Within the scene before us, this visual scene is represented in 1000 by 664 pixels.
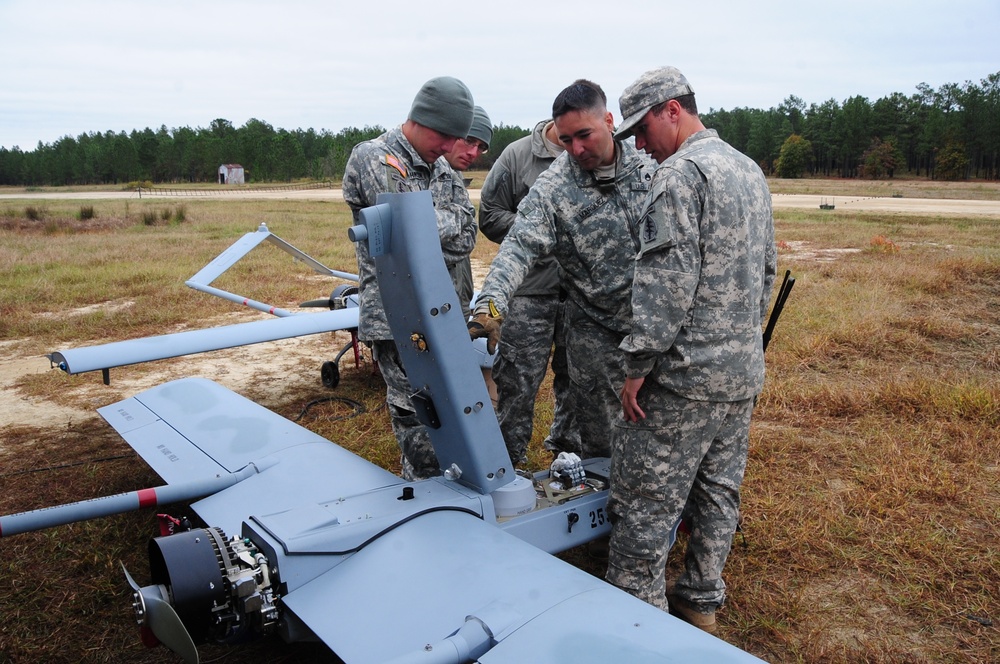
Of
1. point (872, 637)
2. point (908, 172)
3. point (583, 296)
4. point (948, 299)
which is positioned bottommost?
point (872, 637)

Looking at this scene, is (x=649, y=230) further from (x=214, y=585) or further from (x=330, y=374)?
(x=330, y=374)

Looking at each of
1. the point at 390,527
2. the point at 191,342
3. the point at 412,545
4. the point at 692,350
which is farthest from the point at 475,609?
the point at 191,342

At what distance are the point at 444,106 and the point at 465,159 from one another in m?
0.39

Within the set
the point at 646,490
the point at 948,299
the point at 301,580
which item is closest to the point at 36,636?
the point at 301,580

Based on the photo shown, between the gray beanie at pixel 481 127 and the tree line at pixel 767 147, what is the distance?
56.0 meters

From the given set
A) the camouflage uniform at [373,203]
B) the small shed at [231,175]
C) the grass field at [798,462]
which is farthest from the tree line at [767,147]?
the camouflage uniform at [373,203]

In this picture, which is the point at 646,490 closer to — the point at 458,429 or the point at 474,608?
the point at 458,429

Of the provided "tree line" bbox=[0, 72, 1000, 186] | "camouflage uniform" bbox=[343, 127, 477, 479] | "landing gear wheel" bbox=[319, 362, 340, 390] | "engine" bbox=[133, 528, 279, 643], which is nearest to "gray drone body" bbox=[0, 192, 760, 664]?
"engine" bbox=[133, 528, 279, 643]

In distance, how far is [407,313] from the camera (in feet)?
8.94

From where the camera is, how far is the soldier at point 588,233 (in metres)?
3.35

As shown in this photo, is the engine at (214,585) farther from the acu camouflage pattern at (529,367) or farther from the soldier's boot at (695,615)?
the acu camouflage pattern at (529,367)

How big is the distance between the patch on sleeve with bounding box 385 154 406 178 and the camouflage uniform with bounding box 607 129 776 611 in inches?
47.1

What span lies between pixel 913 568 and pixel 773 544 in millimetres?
669

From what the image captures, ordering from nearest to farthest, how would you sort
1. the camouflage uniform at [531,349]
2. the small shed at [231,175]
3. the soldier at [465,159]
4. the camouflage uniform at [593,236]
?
the camouflage uniform at [593,236], the soldier at [465,159], the camouflage uniform at [531,349], the small shed at [231,175]
